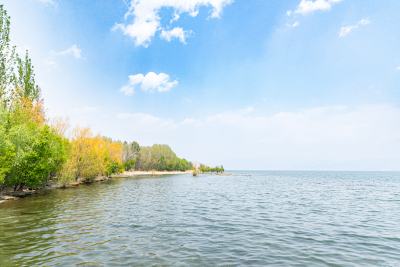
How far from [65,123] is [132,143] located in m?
117

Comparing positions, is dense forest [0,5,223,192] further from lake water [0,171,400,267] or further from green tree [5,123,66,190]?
lake water [0,171,400,267]

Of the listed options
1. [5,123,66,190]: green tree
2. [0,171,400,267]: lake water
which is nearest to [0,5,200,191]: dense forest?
[5,123,66,190]: green tree

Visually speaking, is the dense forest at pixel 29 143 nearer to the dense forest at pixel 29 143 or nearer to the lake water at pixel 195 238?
the dense forest at pixel 29 143

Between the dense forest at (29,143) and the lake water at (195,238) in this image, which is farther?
the dense forest at (29,143)

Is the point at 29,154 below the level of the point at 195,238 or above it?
above

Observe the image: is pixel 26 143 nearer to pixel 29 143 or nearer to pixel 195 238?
pixel 29 143

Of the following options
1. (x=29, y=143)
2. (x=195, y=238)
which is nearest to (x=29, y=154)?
(x=29, y=143)

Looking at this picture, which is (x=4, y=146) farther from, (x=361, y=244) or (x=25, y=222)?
(x=361, y=244)

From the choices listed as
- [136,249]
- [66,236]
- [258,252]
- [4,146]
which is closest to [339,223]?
[258,252]

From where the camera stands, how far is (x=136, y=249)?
12922 mm

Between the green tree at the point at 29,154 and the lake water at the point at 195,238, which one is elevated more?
the green tree at the point at 29,154

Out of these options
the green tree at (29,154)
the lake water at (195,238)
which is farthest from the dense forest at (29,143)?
the lake water at (195,238)

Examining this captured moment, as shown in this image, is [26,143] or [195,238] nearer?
[195,238]

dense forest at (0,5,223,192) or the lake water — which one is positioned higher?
dense forest at (0,5,223,192)
